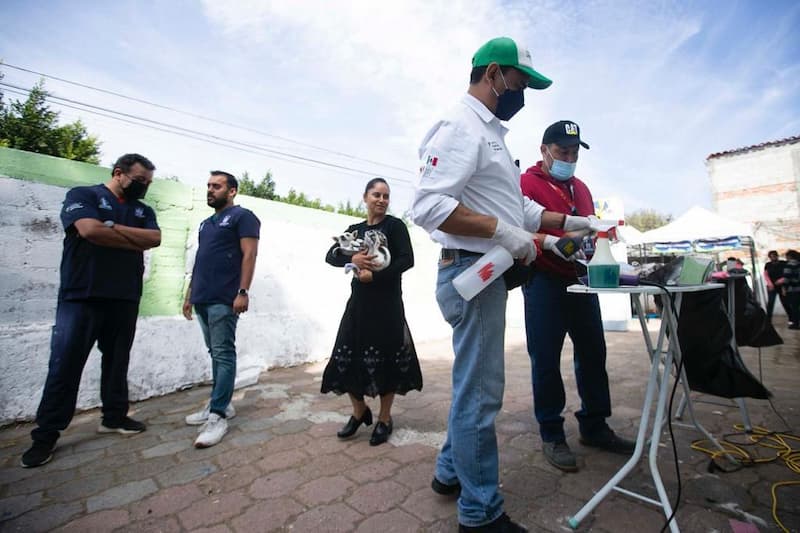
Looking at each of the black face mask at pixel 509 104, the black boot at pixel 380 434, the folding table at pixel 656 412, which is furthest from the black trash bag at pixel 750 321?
the black boot at pixel 380 434

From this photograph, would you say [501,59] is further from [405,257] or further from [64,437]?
[64,437]

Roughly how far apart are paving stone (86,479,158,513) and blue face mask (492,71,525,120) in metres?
2.56

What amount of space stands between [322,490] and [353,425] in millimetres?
737

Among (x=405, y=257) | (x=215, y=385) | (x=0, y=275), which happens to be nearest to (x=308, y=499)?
(x=215, y=385)

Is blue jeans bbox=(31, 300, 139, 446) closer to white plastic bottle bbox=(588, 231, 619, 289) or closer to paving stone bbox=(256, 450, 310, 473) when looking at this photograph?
paving stone bbox=(256, 450, 310, 473)

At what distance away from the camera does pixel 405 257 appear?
2762 mm

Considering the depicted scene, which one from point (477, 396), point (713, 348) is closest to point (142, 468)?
point (477, 396)

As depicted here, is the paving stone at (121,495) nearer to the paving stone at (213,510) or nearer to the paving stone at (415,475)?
the paving stone at (213,510)

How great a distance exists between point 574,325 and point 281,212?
13.1ft

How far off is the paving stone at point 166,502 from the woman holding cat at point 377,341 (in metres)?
0.94

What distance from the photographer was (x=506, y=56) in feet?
5.63

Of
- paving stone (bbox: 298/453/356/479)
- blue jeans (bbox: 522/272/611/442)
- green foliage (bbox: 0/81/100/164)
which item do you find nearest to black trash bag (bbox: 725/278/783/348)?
blue jeans (bbox: 522/272/611/442)

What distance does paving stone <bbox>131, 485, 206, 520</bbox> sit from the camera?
1.91 metres

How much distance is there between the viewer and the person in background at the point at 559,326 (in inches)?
91.7
